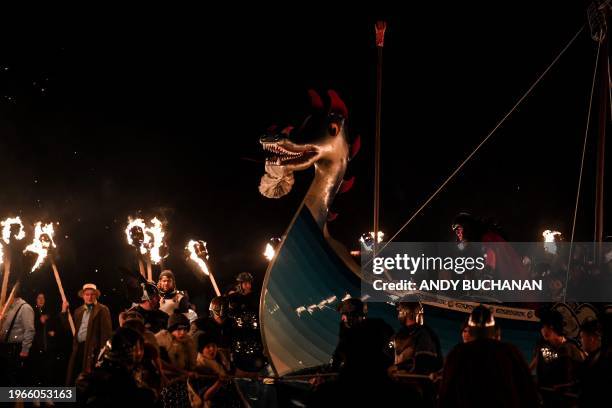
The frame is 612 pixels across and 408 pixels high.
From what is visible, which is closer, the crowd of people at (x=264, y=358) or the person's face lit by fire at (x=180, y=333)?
the crowd of people at (x=264, y=358)

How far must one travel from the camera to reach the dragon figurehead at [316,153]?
10.4m

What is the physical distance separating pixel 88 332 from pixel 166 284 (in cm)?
124

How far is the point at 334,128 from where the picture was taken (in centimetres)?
1064

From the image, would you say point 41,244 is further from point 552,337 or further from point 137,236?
point 552,337

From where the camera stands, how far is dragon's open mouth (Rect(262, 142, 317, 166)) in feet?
34.0

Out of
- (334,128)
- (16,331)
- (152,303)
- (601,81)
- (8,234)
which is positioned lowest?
(16,331)

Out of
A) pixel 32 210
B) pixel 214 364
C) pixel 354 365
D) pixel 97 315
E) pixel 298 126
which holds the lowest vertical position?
pixel 354 365

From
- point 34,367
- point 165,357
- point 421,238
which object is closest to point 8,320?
point 34,367

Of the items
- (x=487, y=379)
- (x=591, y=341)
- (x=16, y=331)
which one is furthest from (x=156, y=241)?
(x=487, y=379)

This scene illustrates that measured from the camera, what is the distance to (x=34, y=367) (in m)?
12.8

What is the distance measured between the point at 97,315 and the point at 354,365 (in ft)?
25.9

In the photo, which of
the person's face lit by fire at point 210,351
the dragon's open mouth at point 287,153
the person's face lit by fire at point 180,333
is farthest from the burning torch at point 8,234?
the person's face lit by fire at point 210,351

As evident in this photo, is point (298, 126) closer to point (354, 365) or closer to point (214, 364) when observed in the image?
point (214, 364)

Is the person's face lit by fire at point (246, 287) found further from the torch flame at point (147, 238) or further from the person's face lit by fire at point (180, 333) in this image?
the torch flame at point (147, 238)
